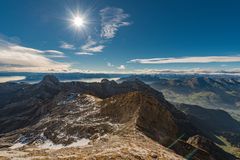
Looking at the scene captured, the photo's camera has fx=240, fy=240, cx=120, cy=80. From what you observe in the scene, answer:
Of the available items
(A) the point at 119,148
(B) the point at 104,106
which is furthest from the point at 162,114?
(A) the point at 119,148

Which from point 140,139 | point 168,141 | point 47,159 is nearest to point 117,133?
point 140,139

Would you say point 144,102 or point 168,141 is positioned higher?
point 144,102

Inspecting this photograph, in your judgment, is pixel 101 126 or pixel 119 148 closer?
pixel 119 148

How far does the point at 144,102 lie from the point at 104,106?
22.8m

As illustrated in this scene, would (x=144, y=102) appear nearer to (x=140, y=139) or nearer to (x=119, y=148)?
(x=140, y=139)

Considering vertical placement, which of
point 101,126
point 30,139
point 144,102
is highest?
point 144,102

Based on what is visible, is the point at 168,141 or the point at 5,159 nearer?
the point at 5,159

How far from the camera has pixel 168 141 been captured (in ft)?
284

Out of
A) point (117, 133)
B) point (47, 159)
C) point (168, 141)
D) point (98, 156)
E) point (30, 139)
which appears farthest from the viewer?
point (30, 139)

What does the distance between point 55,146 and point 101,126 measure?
18.8 meters

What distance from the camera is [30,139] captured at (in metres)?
115

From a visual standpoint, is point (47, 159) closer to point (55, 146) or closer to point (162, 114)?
point (55, 146)

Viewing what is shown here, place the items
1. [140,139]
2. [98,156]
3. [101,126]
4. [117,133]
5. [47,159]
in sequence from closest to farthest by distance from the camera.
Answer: [98,156]
[47,159]
[140,139]
[117,133]
[101,126]

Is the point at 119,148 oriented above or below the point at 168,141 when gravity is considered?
above
